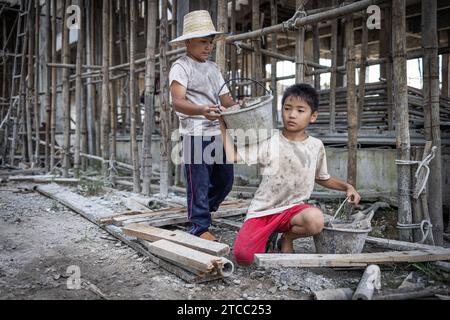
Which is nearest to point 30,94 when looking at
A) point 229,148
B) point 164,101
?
point 164,101

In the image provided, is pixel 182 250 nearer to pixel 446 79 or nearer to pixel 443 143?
pixel 443 143

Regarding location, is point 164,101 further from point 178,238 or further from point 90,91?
point 90,91

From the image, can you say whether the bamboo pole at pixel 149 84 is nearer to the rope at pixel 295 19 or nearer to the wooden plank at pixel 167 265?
the wooden plank at pixel 167 265

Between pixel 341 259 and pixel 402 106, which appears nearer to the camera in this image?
pixel 341 259

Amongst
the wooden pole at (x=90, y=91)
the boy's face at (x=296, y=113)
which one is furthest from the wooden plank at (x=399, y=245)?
the wooden pole at (x=90, y=91)

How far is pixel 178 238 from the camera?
2.81 metres

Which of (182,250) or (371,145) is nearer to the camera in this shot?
(182,250)

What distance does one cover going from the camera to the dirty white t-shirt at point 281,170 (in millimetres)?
2596

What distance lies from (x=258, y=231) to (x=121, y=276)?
90 cm

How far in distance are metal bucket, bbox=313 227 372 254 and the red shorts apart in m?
0.23
